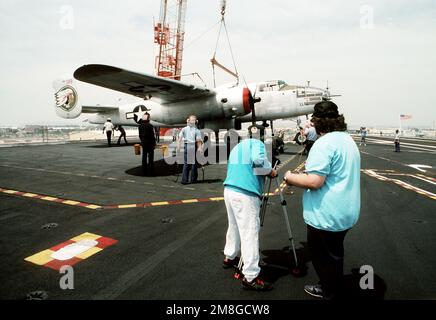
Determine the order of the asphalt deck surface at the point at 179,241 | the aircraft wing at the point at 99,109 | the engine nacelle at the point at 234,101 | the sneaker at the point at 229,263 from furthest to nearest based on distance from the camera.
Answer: the aircraft wing at the point at 99,109
the engine nacelle at the point at 234,101
the sneaker at the point at 229,263
the asphalt deck surface at the point at 179,241

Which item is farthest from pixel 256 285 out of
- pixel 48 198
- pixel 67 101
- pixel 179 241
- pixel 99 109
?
pixel 99 109

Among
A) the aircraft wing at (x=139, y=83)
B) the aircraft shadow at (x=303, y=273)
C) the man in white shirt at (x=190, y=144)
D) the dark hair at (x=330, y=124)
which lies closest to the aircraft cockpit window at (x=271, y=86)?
the aircraft wing at (x=139, y=83)

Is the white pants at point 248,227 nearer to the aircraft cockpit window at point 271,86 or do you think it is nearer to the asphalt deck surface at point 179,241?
the asphalt deck surface at point 179,241

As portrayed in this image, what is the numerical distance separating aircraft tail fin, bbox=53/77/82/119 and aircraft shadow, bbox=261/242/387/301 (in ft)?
A: 76.0

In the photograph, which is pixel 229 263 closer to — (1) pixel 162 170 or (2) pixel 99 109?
(1) pixel 162 170

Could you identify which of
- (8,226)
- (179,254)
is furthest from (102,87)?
(179,254)

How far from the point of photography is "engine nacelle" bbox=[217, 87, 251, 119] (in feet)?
→ 48.1

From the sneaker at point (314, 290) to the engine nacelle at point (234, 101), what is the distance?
12.1 m

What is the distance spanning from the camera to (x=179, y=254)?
14.5 feet

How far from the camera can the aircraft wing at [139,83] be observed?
10859mm

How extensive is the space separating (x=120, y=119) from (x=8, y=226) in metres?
22.5

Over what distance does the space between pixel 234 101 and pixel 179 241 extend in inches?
431

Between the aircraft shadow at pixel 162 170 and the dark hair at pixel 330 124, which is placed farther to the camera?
the aircraft shadow at pixel 162 170

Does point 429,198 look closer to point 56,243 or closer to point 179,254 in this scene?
point 179,254
